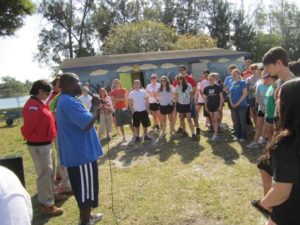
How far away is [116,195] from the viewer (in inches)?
213

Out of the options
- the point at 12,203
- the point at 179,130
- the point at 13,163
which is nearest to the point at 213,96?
the point at 179,130

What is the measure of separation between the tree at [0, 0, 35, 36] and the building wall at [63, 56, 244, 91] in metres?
5.52

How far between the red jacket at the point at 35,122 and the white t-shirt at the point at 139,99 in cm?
439

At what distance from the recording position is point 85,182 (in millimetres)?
3994

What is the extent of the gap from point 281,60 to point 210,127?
6153mm

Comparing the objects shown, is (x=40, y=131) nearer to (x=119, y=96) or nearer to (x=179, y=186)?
(x=179, y=186)

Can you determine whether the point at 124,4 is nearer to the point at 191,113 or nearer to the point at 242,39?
the point at 242,39

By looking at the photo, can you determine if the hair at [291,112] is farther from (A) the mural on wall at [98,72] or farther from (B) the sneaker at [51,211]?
(A) the mural on wall at [98,72]

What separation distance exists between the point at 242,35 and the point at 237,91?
1686 inches

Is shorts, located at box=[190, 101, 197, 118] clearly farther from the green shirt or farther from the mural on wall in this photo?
the mural on wall

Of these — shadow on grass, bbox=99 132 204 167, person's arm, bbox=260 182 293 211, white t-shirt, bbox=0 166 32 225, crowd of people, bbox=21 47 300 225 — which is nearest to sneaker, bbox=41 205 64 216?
crowd of people, bbox=21 47 300 225

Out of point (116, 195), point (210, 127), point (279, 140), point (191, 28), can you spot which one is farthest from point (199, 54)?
point (191, 28)

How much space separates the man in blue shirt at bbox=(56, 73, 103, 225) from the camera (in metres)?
3.80

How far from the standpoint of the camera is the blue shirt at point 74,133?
12.4 ft
